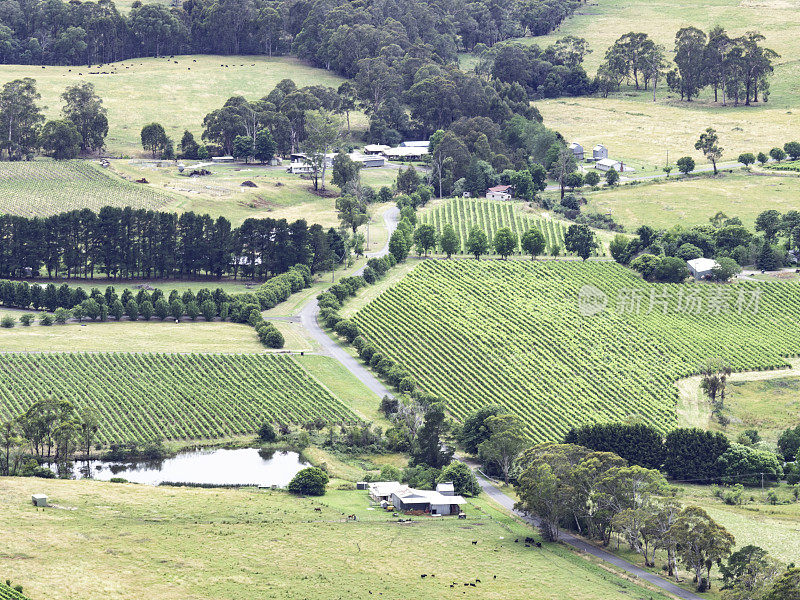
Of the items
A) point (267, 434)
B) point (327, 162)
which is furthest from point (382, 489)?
point (327, 162)

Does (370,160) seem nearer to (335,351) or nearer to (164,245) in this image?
(164,245)

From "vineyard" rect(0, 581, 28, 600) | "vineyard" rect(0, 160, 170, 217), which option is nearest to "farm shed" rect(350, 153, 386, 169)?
"vineyard" rect(0, 160, 170, 217)

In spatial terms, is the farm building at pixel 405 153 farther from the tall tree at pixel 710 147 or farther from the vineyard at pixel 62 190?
the vineyard at pixel 62 190

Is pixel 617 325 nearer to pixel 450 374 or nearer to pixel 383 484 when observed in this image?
pixel 450 374

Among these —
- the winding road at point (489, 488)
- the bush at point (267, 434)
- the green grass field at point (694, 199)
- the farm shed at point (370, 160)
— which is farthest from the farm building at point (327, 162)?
the bush at point (267, 434)

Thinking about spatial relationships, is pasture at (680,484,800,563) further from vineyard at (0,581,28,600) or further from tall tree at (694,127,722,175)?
tall tree at (694,127,722,175)

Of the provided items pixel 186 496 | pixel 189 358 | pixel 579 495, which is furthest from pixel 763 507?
pixel 189 358
